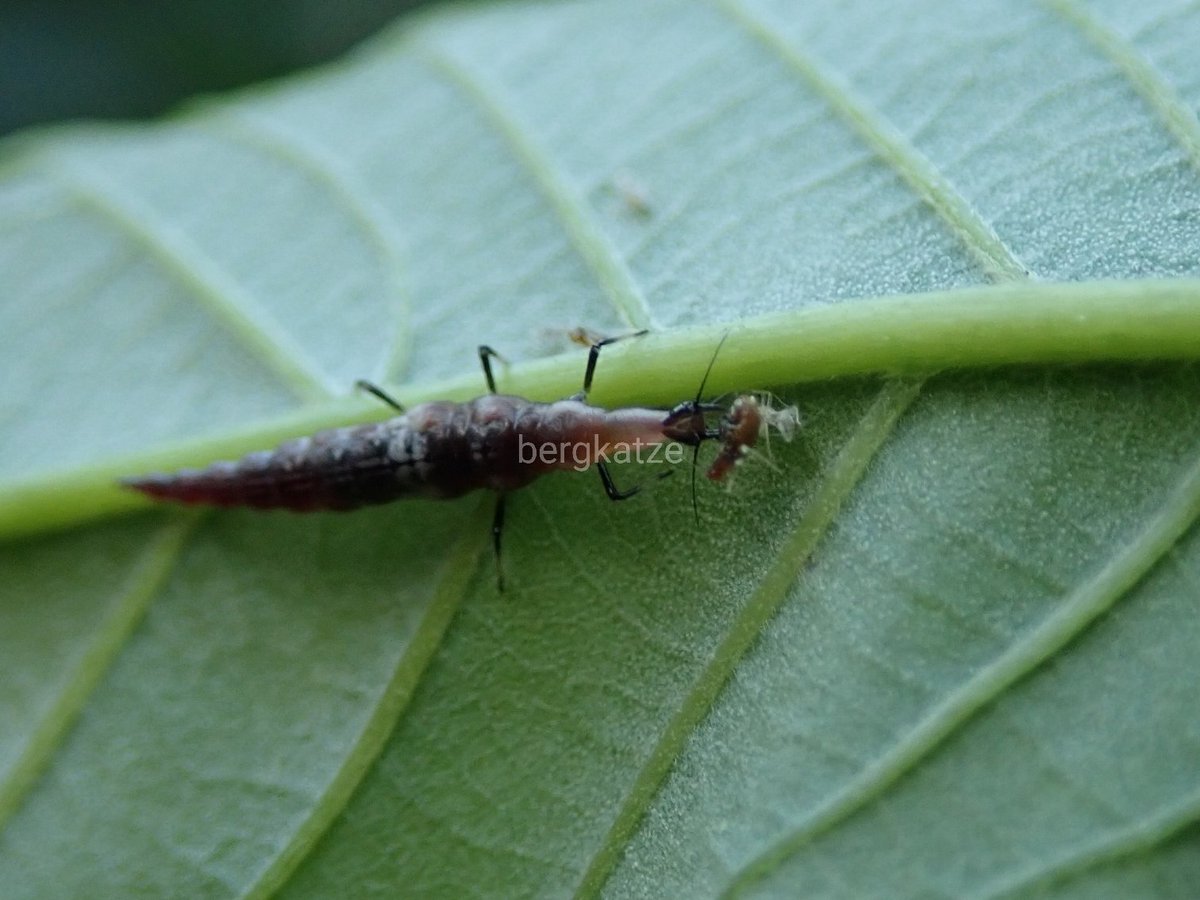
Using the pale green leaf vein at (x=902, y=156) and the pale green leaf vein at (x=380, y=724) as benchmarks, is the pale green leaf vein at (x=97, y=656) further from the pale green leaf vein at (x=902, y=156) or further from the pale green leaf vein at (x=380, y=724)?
the pale green leaf vein at (x=902, y=156)

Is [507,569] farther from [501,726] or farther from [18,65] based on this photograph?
[18,65]

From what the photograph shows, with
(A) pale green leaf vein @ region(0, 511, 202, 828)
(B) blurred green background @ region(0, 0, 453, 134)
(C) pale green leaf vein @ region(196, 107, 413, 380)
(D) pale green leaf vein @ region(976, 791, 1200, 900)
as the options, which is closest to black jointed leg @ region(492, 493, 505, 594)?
(C) pale green leaf vein @ region(196, 107, 413, 380)

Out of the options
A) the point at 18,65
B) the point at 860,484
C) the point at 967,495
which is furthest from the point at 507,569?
the point at 18,65

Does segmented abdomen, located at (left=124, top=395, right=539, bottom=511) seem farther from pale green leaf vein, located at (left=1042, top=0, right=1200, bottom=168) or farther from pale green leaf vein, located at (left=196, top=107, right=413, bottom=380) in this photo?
pale green leaf vein, located at (left=1042, top=0, right=1200, bottom=168)

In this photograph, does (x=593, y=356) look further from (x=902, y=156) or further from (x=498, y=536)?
(x=902, y=156)

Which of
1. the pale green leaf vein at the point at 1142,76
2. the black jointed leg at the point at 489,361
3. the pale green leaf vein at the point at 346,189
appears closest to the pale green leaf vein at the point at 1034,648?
the pale green leaf vein at the point at 1142,76

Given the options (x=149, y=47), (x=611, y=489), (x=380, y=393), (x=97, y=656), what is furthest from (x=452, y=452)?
(x=149, y=47)
